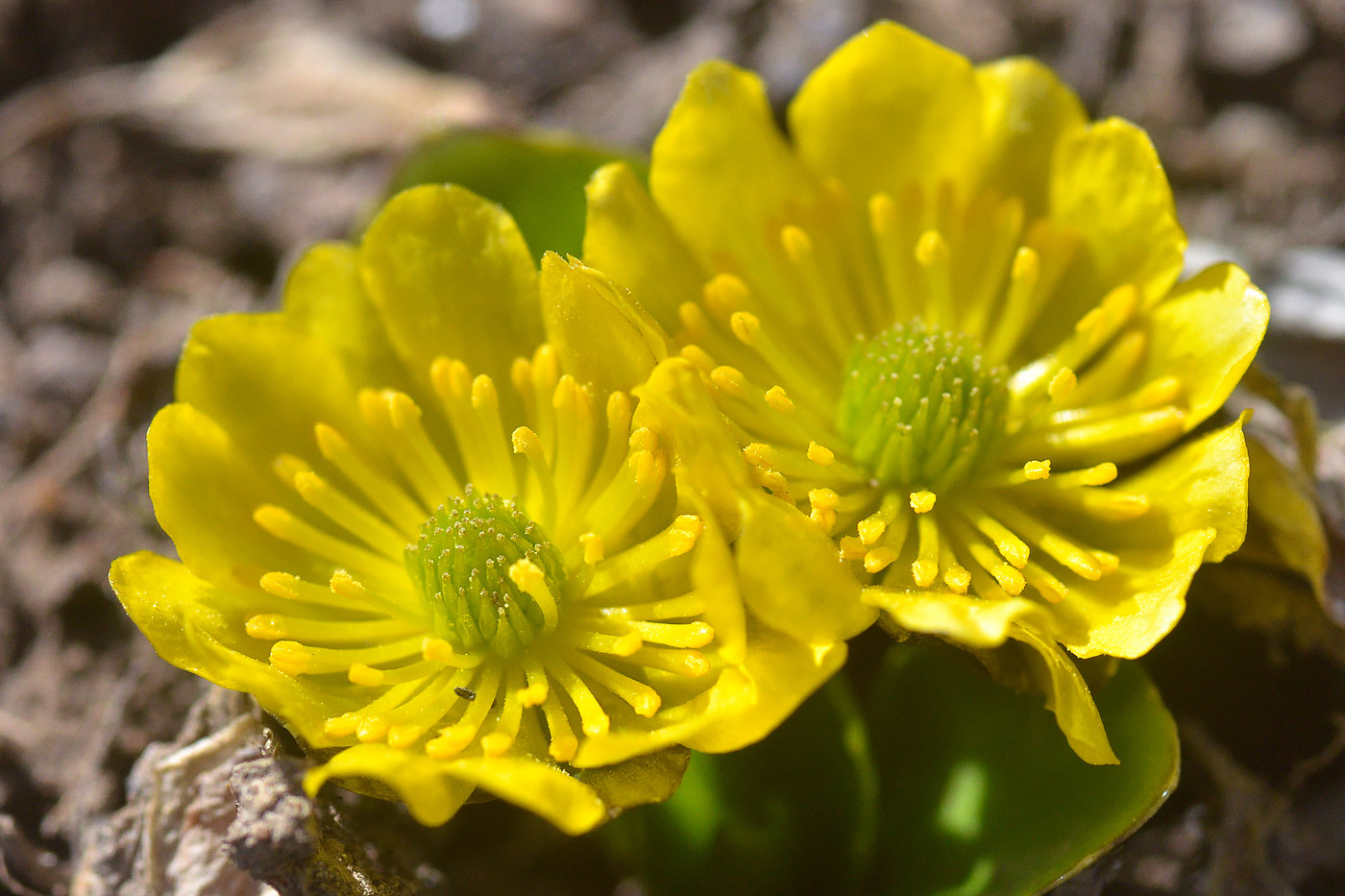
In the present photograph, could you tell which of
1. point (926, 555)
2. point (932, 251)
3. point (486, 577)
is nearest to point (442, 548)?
point (486, 577)

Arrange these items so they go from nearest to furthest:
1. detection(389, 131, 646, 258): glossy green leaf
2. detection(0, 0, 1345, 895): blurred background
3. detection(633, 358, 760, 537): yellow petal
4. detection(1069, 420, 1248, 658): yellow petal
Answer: detection(633, 358, 760, 537): yellow petal
detection(1069, 420, 1248, 658): yellow petal
detection(389, 131, 646, 258): glossy green leaf
detection(0, 0, 1345, 895): blurred background

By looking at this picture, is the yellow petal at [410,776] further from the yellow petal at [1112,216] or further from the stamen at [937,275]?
the yellow petal at [1112,216]

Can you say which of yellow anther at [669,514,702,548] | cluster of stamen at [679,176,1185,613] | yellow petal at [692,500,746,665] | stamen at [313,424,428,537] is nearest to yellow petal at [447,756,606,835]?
yellow petal at [692,500,746,665]

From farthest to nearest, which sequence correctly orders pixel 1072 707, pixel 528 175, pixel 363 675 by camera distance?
pixel 528 175, pixel 363 675, pixel 1072 707

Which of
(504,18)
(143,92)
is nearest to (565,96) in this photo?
(504,18)

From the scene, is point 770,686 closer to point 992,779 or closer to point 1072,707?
point 1072,707

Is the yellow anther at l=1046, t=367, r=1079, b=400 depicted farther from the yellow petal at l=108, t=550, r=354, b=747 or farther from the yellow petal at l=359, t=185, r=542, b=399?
the yellow petal at l=108, t=550, r=354, b=747

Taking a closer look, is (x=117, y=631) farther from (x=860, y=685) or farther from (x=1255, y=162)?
(x=1255, y=162)

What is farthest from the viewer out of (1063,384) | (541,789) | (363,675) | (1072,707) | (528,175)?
(528,175)
